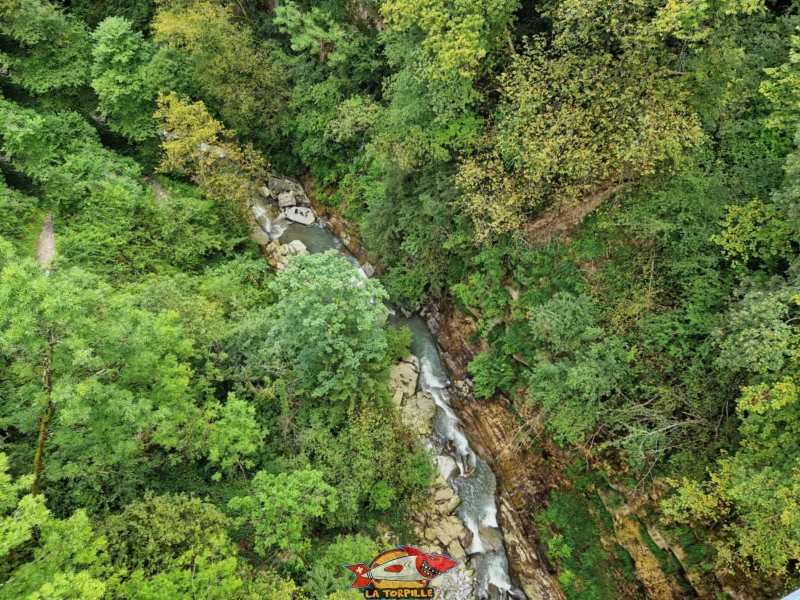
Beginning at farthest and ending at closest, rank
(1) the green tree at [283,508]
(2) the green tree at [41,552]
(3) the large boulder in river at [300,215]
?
(3) the large boulder in river at [300,215], (1) the green tree at [283,508], (2) the green tree at [41,552]

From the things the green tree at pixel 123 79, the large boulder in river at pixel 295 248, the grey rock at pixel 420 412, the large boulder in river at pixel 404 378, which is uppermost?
the green tree at pixel 123 79

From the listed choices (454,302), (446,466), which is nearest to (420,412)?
(446,466)

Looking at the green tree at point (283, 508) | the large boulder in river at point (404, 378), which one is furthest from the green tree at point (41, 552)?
the large boulder in river at point (404, 378)

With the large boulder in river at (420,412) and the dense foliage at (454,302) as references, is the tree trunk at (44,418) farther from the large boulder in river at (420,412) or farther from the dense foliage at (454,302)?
the large boulder in river at (420,412)

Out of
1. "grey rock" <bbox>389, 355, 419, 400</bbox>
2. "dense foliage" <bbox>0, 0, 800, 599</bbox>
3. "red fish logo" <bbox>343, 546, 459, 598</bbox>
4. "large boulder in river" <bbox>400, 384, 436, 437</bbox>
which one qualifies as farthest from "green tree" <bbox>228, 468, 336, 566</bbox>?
"grey rock" <bbox>389, 355, 419, 400</bbox>

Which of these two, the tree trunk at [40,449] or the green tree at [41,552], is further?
the tree trunk at [40,449]

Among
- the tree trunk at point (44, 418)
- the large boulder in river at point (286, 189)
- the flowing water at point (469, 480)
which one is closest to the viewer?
the tree trunk at point (44, 418)

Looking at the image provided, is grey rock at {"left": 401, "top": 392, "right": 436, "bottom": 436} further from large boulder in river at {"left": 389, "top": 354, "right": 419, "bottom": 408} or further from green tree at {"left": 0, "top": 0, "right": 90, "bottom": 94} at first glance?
green tree at {"left": 0, "top": 0, "right": 90, "bottom": 94}
